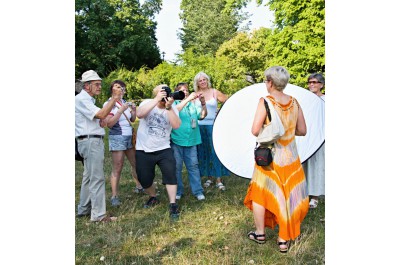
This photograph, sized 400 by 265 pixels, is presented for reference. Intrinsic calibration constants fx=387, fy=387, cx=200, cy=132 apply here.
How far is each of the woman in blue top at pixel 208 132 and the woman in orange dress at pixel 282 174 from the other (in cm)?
219

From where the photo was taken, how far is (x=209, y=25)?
1228 inches

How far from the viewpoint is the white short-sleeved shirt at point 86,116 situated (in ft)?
12.8

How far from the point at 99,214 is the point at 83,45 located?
99.1 ft

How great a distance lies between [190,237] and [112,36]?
31298mm

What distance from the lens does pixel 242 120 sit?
466cm

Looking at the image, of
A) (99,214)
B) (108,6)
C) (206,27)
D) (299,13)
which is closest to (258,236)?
(99,214)

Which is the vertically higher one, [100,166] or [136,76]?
[136,76]

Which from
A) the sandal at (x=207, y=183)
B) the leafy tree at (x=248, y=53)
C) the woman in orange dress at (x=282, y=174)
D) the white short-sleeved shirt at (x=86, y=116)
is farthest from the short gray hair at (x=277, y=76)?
the leafy tree at (x=248, y=53)

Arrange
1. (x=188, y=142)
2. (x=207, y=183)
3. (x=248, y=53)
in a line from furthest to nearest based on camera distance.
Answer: (x=248, y=53) → (x=207, y=183) → (x=188, y=142)

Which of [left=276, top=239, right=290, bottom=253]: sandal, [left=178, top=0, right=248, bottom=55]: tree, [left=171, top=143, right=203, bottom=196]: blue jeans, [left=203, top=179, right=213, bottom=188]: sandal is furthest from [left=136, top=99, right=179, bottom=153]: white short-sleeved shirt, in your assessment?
[left=178, top=0, right=248, bottom=55]: tree

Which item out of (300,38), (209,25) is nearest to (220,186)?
(300,38)

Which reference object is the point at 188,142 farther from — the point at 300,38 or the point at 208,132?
the point at 300,38

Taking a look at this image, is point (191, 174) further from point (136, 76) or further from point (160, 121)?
point (136, 76)

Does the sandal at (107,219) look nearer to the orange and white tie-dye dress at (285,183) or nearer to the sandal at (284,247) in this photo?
the orange and white tie-dye dress at (285,183)
